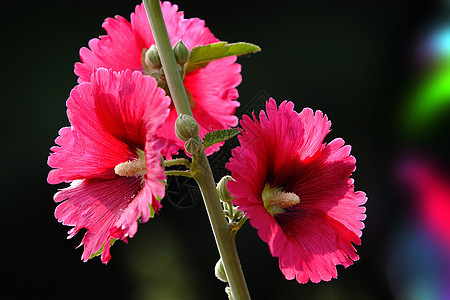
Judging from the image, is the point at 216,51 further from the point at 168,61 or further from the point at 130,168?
the point at 130,168

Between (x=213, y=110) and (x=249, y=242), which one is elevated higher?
(x=213, y=110)

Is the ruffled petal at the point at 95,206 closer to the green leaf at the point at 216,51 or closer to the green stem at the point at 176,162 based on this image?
the green stem at the point at 176,162

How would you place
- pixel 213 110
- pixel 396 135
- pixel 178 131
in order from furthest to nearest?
pixel 396 135, pixel 213 110, pixel 178 131

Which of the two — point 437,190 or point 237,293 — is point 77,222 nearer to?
point 237,293

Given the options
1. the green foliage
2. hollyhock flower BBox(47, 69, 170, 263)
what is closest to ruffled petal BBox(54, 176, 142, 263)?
hollyhock flower BBox(47, 69, 170, 263)

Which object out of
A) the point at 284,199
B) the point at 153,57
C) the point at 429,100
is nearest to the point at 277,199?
the point at 284,199

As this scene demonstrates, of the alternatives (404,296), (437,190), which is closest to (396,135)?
(437,190)
